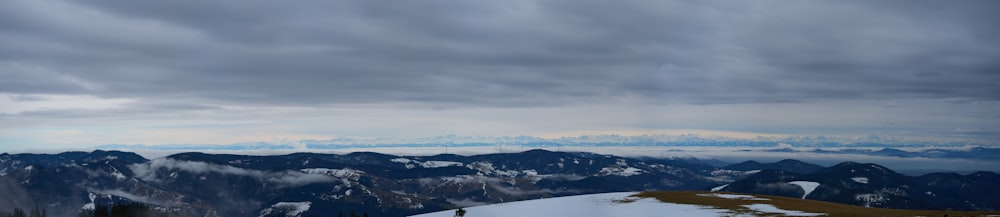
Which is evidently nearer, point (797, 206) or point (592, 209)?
point (797, 206)

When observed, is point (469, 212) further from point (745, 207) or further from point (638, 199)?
point (745, 207)

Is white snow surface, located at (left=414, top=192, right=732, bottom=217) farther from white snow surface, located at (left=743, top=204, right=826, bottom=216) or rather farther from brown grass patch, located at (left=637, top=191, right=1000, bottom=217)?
white snow surface, located at (left=743, top=204, right=826, bottom=216)

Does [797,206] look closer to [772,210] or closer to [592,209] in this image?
[772,210]

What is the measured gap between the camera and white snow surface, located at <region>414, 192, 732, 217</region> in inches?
4021

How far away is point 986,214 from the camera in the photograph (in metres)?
85.2

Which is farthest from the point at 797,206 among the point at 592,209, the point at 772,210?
the point at 592,209

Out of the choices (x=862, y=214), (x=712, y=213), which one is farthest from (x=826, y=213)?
(x=712, y=213)

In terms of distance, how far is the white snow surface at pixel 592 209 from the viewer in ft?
335

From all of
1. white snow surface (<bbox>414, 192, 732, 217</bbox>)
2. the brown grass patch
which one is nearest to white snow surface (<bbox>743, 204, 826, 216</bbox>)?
the brown grass patch

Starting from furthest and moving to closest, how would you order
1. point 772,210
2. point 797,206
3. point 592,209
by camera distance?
point 592,209, point 797,206, point 772,210

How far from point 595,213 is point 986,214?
44147 mm

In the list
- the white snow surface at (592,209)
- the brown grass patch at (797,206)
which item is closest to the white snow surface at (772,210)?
the brown grass patch at (797,206)

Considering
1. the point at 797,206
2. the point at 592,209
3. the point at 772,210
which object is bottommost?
the point at 592,209

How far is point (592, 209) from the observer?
355ft
